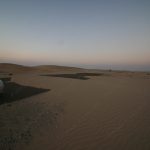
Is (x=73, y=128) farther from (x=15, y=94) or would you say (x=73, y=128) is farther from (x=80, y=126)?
(x=15, y=94)

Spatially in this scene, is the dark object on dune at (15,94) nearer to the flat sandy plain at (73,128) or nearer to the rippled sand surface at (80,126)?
the flat sandy plain at (73,128)

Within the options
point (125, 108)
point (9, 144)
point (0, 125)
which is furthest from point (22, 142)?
point (125, 108)

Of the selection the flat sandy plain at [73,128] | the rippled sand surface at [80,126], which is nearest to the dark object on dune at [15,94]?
the flat sandy plain at [73,128]

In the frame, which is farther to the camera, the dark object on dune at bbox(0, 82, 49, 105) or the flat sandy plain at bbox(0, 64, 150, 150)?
the dark object on dune at bbox(0, 82, 49, 105)

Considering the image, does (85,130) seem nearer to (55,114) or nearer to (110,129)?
(110,129)

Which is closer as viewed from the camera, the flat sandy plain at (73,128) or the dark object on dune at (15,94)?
the flat sandy plain at (73,128)

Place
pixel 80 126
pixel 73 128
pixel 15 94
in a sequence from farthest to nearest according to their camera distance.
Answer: pixel 15 94 < pixel 80 126 < pixel 73 128

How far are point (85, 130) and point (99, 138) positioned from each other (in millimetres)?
637

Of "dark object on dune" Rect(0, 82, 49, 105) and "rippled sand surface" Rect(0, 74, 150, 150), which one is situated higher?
"dark object on dune" Rect(0, 82, 49, 105)

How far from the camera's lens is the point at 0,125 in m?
5.34

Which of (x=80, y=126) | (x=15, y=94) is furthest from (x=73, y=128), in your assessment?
(x=15, y=94)

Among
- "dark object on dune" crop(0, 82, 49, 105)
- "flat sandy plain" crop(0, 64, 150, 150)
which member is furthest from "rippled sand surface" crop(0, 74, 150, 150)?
"dark object on dune" crop(0, 82, 49, 105)

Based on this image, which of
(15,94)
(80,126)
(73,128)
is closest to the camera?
(73,128)

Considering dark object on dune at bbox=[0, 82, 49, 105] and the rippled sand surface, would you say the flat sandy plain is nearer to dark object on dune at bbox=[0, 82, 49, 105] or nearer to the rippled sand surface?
the rippled sand surface
